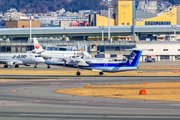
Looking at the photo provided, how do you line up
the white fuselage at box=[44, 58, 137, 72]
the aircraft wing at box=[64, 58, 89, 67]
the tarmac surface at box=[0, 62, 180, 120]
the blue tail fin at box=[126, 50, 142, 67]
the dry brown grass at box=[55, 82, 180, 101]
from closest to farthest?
1. the tarmac surface at box=[0, 62, 180, 120]
2. the dry brown grass at box=[55, 82, 180, 101]
3. the blue tail fin at box=[126, 50, 142, 67]
4. the white fuselage at box=[44, 58, 137, 72]
5. the aircraft wing at box=[64, 58, 89, 67]

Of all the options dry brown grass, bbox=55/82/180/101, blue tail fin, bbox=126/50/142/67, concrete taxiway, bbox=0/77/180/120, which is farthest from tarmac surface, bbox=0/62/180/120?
blue tail fin, bbox=126/50/142/67

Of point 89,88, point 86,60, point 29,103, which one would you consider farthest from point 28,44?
point 29,103

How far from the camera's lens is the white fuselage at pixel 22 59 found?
337 ft

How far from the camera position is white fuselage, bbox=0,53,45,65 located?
337 ft

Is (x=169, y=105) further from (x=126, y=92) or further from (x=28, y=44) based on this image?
(x=28, y=44)

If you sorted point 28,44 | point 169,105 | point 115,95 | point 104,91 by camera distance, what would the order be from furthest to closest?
point 28,44, point 104,91, point 115,95, point 169,105

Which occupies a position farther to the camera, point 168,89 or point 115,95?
point 168,89

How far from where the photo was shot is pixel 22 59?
104 metres

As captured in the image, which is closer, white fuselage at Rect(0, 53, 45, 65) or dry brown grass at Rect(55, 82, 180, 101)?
dry brown grass at Rect(55, 82, 180, 101)

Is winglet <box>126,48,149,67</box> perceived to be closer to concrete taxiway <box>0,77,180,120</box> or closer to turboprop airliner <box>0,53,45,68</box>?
concrete taxiway <box>0,77,180,120</box>

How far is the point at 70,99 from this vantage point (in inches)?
1548

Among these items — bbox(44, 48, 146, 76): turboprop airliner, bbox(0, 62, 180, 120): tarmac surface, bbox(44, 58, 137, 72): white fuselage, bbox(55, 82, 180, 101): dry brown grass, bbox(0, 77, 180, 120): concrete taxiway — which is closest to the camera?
bbox(0, 62, 180, 120): tarmac surface

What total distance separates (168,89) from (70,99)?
14.3 m

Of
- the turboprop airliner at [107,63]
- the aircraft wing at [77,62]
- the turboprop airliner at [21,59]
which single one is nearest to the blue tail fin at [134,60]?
the turboprop airliner at [107,63]
